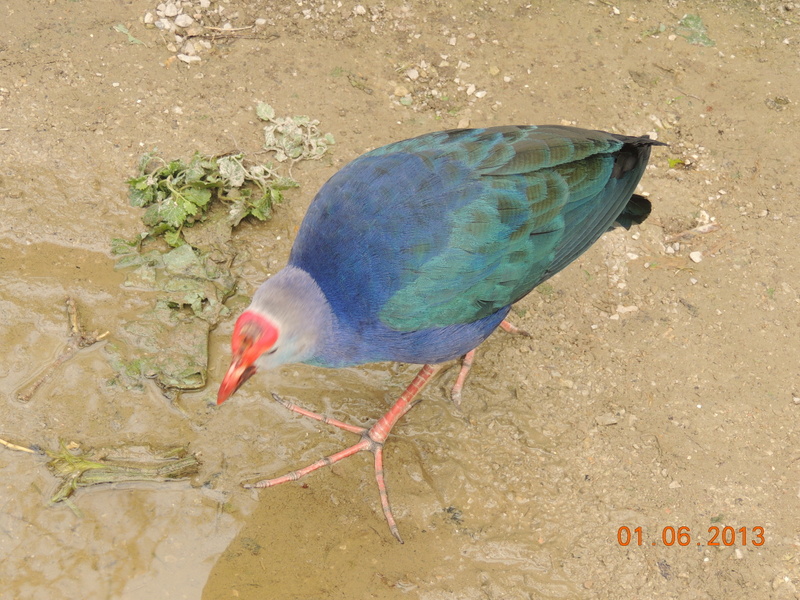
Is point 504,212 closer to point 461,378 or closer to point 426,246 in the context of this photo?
point 426,246

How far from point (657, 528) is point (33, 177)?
158 inches

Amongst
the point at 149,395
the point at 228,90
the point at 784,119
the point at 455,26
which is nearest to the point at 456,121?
the point at 455,26

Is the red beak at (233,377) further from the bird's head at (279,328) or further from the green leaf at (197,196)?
the green leaf at (197,196)

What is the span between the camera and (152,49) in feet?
15.5

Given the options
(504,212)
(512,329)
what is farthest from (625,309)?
(504,212)

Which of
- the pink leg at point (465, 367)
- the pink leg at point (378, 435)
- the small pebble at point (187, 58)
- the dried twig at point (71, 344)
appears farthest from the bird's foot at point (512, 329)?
the small pebble at point (187, 58)

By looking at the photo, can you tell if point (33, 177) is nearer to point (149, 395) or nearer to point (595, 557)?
point (149, 395)

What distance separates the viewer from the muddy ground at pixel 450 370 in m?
3.28

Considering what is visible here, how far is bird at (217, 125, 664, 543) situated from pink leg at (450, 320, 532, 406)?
0.52m

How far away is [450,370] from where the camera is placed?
13.1 feet

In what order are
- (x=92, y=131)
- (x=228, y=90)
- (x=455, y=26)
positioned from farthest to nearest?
1. (x=455, y=26)
2. (x=228, y=90)
3. (x=92, y=131)

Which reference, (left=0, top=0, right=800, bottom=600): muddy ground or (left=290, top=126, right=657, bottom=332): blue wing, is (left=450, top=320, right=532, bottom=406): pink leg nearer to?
(left=0, top=0, right=800, bottom=600): muddy ground
